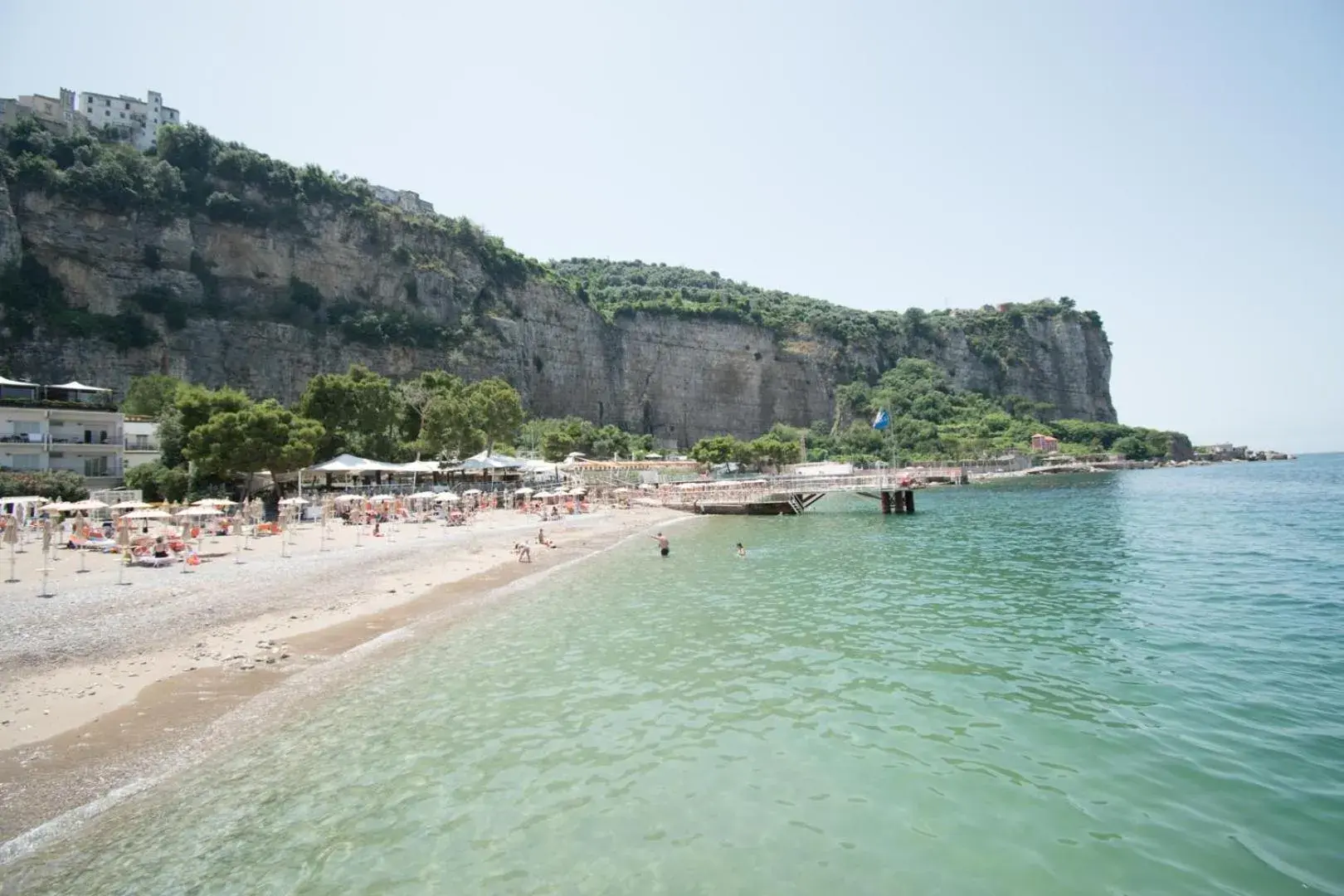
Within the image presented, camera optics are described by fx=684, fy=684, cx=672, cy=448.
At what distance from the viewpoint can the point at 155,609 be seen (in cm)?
1433

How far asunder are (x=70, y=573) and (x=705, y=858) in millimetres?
19636

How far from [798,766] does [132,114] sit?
113 meters

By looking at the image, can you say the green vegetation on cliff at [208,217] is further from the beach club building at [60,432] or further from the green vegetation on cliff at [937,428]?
the green vegetation on cliff at [937,428]

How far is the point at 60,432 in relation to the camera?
3641 cm

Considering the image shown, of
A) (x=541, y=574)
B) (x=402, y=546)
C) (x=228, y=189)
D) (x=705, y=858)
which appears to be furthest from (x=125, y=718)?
(x=228, y=189)

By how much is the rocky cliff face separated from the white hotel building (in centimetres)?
2128

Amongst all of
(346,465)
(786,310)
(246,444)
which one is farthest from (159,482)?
(786,310)

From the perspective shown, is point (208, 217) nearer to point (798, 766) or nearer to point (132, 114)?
point (132, 114)

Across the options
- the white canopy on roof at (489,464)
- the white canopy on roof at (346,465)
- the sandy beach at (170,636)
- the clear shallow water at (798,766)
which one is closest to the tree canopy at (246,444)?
the white canopy on roof at (346,465)

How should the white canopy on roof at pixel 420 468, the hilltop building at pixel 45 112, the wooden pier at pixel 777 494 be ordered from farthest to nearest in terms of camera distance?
the hilltop building at pixel 45 112 → the wooden pier at pixel 777 494 → the white canopy on roof at pixel 420 468

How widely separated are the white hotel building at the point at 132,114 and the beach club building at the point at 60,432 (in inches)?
2172

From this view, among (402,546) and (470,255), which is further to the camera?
(470,255)

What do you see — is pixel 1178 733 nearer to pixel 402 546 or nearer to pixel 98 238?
pixel 402 546

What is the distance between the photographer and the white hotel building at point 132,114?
78.3m
